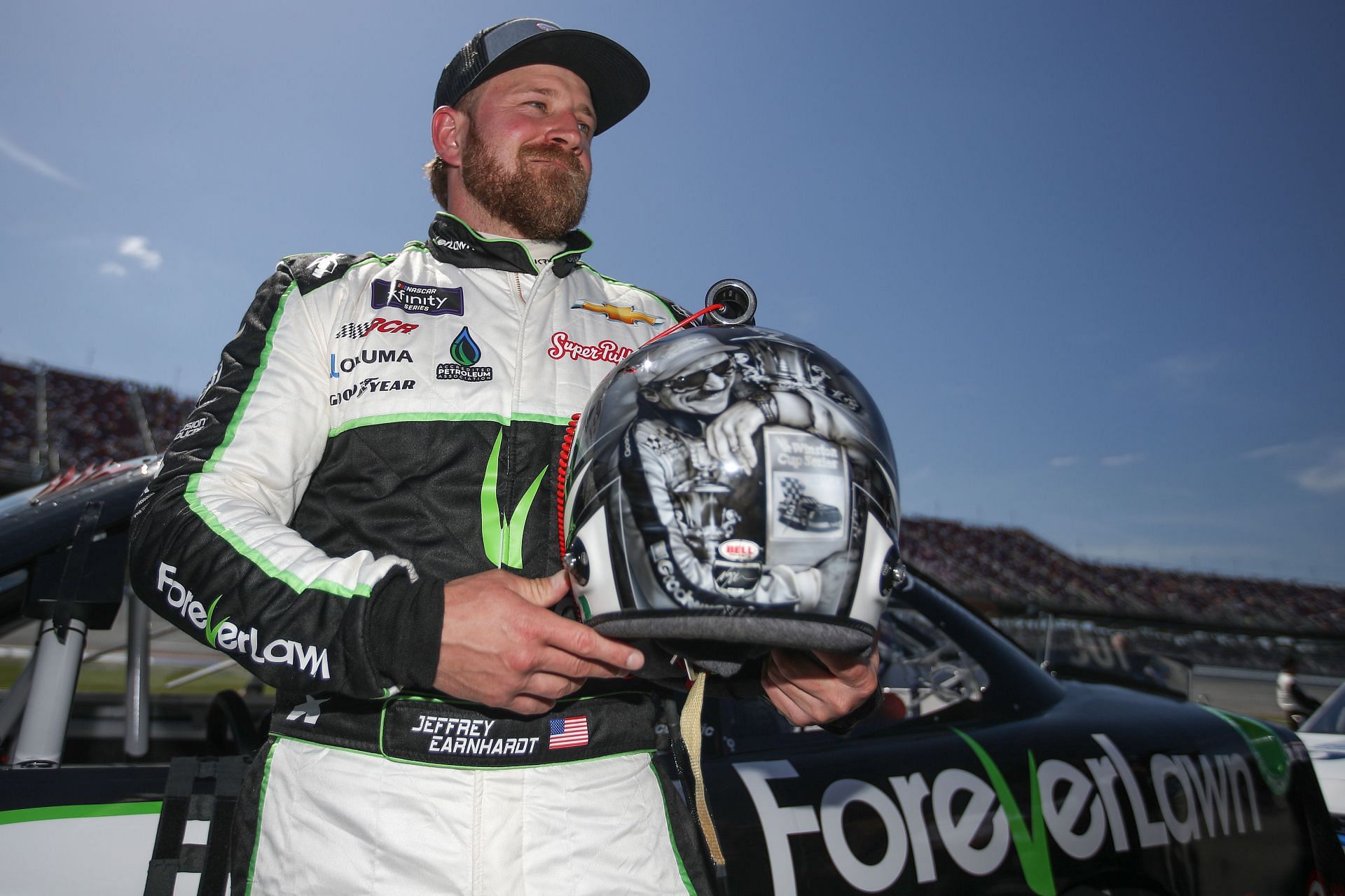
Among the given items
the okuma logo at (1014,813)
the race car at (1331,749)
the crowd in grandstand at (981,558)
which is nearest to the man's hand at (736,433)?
the okuma logo at (1014,813)

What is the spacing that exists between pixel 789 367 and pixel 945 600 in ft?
6.53

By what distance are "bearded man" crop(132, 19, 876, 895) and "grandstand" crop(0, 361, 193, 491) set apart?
835 inches

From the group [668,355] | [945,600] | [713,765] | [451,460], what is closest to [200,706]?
[713,765]

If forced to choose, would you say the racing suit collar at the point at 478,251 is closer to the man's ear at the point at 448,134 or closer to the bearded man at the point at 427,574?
the bearded man at the point at 427,574

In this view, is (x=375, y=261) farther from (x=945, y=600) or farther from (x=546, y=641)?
(x=945, y=600)

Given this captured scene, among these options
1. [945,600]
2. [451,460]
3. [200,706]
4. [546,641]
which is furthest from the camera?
[200,706]

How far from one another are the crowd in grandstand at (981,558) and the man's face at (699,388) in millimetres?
18654

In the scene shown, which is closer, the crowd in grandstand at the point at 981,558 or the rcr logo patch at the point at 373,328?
the rcr logo patch at the point at 373,328

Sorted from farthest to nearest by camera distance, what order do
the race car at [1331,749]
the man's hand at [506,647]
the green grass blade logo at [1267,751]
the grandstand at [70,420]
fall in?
the grandstand at [70,420] < the race car at [1331,749] < the green grass blade logo at [1267,751] < the man's hand at [506,647]

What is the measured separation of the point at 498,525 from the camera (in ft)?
4.62

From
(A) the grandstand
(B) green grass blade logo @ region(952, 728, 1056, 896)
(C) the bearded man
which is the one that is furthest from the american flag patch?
(A) the grandstand

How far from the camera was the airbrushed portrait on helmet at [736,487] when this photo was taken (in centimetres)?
110

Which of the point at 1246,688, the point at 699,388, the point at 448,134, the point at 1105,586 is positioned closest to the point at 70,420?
the point at 448,134

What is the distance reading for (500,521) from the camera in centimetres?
141
